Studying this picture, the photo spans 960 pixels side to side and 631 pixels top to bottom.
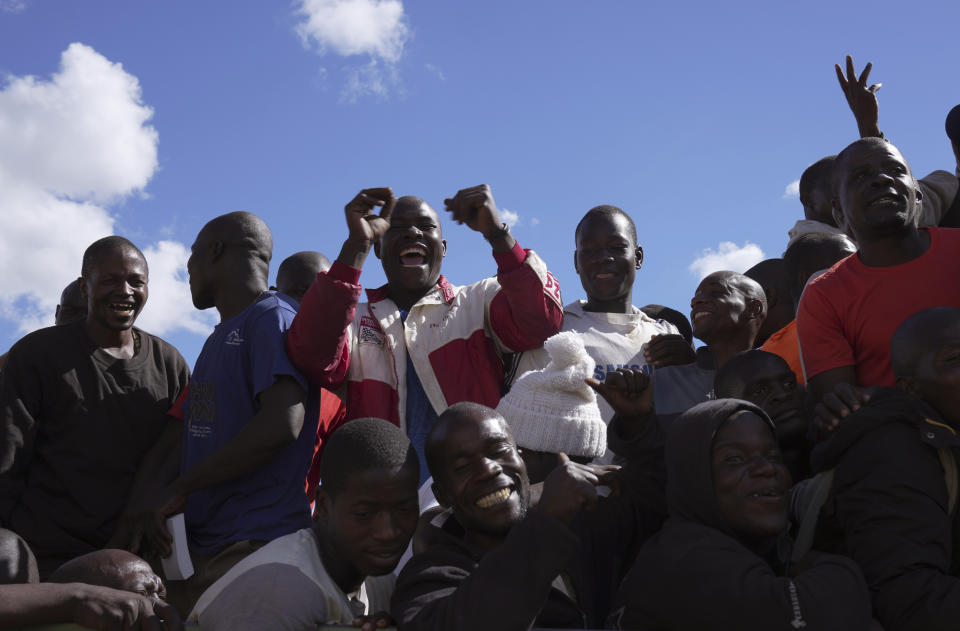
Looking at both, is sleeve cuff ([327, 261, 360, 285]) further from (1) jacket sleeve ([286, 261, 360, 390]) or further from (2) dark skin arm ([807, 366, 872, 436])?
(2) dark skin arm ([807, 366, 872, 436])

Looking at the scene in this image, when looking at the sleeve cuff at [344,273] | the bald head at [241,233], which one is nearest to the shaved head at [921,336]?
the sleeve cuff at [344,273]

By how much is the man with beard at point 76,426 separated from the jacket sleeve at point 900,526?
3328 millimetres

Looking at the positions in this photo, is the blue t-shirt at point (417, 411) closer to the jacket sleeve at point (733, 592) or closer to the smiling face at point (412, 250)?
the smiling face at point (412, 250)

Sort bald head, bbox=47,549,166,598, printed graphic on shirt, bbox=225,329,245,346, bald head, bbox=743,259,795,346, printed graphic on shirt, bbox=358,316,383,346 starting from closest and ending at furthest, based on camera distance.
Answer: bald head, bbox=47,549,166,598 < printed graphic on shirt, bbox=225,329,245,346 < printed graphic on shirt, bbox=358,316,383,346 < bald head, bbox=743,259,795,346

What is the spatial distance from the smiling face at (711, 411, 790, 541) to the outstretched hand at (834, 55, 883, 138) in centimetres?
299

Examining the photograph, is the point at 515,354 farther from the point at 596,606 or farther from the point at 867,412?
the point at 867,412

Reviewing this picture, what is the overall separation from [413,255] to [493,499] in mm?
2214

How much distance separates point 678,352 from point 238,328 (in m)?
2.11

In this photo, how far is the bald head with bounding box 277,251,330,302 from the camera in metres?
5.78

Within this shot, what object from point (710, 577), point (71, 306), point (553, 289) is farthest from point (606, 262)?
point (71, 306)

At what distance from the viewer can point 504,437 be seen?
3.01 metres

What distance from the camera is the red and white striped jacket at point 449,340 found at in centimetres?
444

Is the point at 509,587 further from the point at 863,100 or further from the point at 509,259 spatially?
the point at 863,100

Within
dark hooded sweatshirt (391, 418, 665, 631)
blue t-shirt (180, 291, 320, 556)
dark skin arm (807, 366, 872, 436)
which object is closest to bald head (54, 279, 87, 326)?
blue t-shirt (180, 291, 320, 556)
